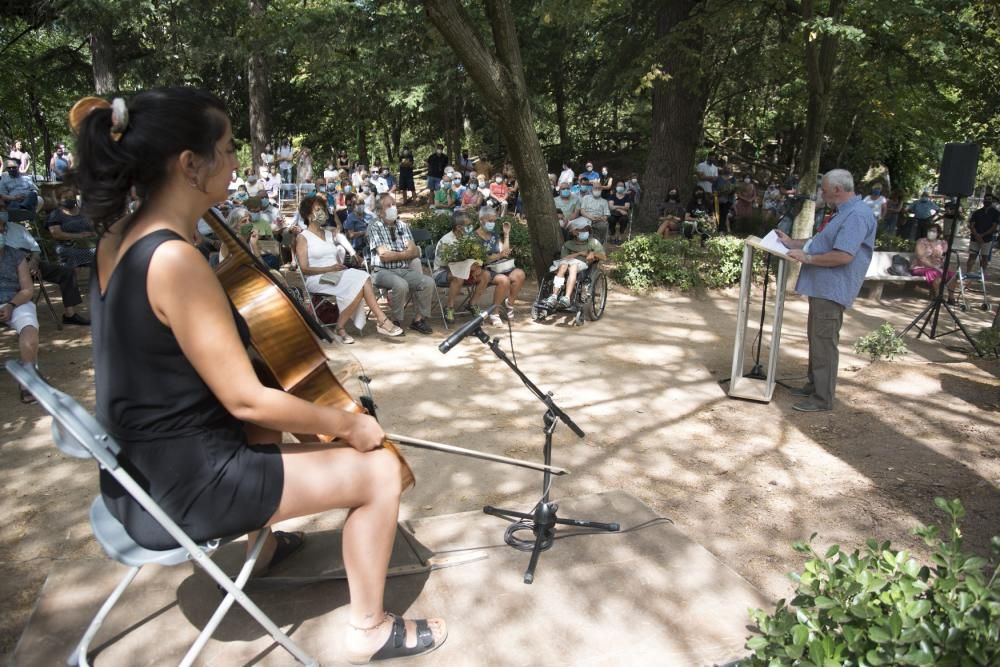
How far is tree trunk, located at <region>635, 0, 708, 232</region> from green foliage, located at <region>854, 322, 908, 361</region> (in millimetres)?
7045

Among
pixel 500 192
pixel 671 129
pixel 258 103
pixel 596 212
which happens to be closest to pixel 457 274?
pixel 596 212

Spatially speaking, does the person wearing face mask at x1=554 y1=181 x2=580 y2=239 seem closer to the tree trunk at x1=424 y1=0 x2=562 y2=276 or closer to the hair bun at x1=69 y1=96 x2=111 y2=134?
the tree trunk at x1=424 y1=0 x2=562 y2=276

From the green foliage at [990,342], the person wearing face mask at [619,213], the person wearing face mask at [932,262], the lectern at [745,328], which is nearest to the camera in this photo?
the lectern at [745,328]

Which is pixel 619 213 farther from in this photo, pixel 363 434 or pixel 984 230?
pixel 363 434

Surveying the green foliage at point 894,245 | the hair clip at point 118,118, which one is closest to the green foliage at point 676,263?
the green foliage at point 894,245

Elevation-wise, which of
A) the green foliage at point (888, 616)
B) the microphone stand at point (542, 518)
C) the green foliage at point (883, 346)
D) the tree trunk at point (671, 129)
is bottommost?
the green foliage at point (883, 346)

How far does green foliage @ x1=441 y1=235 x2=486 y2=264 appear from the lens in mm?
8500

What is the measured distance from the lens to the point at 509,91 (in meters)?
8.30

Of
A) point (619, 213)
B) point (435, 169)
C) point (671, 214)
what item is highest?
point (435, 169)

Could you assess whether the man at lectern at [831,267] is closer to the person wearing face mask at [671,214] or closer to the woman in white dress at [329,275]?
the woman in white dress at [329,275]

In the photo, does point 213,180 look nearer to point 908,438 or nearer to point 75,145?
point 75,145

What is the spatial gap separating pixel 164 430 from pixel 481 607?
1.36m

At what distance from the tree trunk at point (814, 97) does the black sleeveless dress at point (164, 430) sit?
396 inches

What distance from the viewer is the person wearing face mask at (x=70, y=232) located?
860 cm
